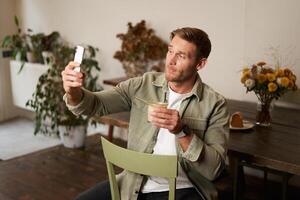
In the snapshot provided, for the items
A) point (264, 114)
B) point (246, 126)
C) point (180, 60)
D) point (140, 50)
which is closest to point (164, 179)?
point (180, 60)

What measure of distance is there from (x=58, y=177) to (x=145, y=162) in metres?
1.99

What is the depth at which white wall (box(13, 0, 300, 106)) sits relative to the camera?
2.59m

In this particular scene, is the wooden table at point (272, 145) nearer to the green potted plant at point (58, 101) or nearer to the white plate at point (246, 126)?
the white plate at point (246, 126)

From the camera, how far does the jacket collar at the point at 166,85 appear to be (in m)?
1.50

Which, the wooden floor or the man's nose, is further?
the wooden floor

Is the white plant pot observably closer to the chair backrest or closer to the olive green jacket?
the olive green jacket

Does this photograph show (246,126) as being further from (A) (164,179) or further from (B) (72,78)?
(B) (72,78)

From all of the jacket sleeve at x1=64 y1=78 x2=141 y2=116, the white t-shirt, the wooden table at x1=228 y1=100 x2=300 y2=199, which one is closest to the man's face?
the white t-shirt

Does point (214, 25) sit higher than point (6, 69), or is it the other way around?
point (214, 25)

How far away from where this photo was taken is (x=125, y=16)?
3.56 meters

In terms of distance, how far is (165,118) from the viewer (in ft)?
4.04

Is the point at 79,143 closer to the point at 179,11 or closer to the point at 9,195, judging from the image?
the point at 9,195

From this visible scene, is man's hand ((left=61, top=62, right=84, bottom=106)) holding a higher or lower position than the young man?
higher

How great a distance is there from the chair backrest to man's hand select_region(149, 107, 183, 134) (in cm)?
11
